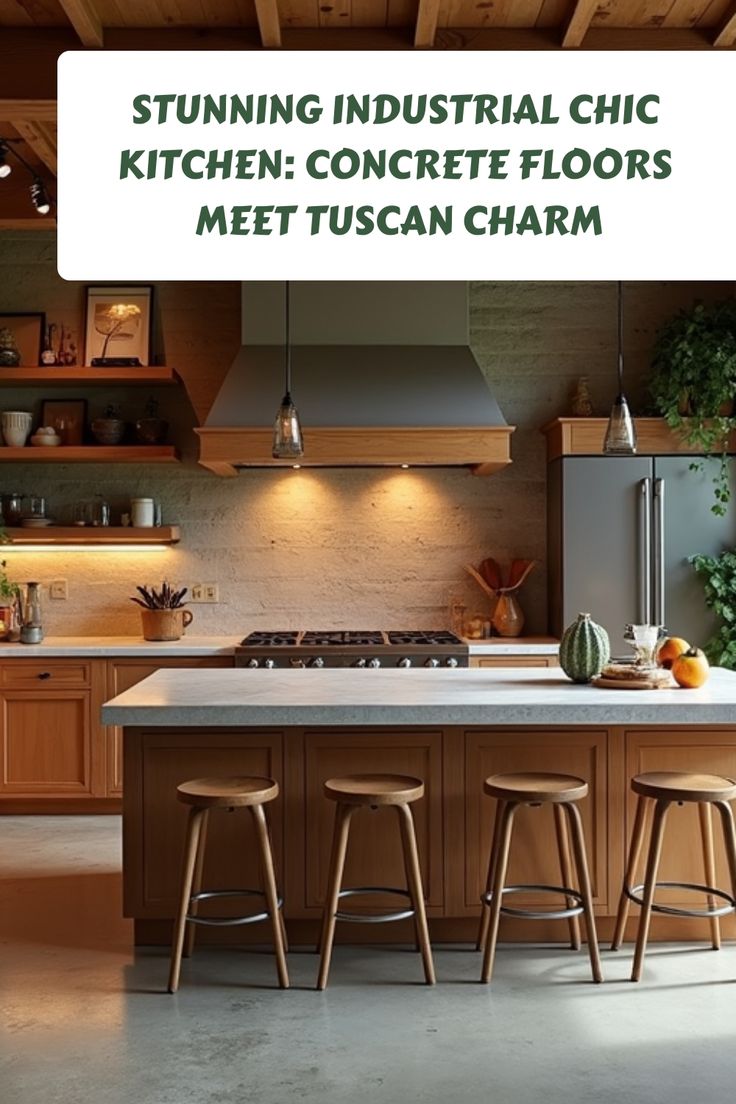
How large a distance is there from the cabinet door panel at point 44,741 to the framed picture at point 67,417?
1.48 meters

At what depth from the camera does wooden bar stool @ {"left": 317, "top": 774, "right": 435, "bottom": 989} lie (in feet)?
11.2

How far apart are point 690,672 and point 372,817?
1157 mm

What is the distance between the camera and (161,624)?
242 inches

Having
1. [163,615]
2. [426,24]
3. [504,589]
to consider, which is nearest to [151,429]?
[163,615]

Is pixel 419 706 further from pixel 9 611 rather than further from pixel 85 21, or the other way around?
pixel 9 611

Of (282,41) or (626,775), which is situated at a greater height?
(282,41)

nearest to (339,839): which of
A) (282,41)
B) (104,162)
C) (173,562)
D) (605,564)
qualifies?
(104,162)

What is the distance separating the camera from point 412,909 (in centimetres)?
357

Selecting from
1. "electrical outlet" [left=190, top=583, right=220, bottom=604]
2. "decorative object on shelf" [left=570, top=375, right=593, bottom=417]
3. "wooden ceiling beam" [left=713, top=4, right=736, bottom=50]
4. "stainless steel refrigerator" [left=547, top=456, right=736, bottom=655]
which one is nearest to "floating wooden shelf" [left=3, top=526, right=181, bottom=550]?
"electrical outlet" [left=190, top=583, right=220, bottom=604]

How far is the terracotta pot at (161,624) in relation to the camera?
242 inches

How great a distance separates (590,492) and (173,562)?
2.35 metres

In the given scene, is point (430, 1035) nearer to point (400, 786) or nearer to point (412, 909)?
point (412, 909)

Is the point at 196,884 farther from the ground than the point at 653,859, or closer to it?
closer to it

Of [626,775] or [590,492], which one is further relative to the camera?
[590,492]
